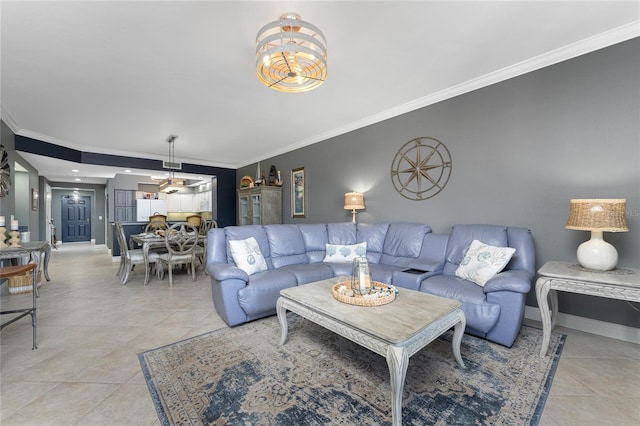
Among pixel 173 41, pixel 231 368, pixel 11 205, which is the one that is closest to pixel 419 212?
pixel 231 368

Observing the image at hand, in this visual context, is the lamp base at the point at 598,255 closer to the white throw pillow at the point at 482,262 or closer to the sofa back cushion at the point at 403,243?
the white throw pillow at the point at 482,262

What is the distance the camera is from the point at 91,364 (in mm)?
1980

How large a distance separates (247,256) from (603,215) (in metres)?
3.13

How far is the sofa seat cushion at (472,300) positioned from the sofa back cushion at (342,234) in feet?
5.04

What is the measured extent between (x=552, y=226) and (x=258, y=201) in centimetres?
495

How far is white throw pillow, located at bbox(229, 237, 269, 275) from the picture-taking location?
2.96 meters

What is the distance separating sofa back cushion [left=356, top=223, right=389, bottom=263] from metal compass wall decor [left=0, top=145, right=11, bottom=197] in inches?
197

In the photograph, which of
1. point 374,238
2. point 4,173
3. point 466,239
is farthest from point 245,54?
point 4,173

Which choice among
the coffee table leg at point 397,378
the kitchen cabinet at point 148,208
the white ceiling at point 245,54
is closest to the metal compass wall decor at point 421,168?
the white ceiling at point 245,54

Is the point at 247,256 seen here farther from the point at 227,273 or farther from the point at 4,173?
the point at 4,173

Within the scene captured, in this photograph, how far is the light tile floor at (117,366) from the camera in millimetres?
1479

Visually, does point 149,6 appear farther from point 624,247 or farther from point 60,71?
point 624,247

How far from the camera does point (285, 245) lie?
3.63m

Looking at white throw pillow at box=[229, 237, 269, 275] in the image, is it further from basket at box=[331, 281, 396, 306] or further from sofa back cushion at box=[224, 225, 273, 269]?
basket at box=[331, 281, 396, 306]
